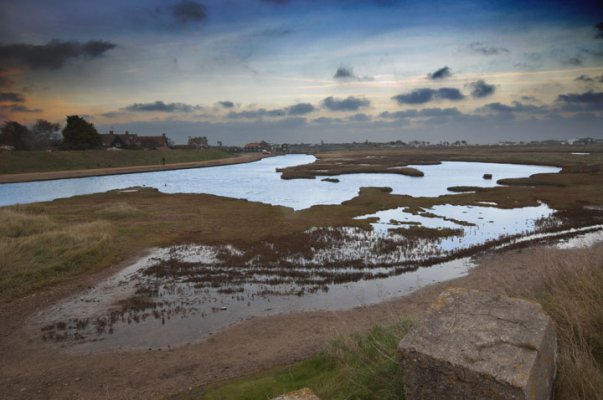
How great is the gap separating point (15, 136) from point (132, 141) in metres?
36.3

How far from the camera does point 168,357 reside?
35.0 feet

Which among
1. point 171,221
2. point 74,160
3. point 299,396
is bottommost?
point 171,221

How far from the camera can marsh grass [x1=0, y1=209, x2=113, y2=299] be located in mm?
16719

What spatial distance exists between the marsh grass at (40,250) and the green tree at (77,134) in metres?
89.4

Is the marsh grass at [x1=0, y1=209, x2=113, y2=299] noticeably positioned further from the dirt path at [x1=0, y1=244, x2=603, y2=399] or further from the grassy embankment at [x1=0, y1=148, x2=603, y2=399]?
the dirt path at [x1=0, y1=244, x2=603, y2=399]

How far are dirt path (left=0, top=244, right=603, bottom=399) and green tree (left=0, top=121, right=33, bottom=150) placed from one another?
12105 cm

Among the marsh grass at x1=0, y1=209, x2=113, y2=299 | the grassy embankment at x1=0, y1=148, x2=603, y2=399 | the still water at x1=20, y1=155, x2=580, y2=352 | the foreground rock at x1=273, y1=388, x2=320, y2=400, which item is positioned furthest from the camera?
the marsh grass at x1=0, y1=209, x2=113, y2=299

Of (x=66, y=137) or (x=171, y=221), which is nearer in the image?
(x=171, y=221)

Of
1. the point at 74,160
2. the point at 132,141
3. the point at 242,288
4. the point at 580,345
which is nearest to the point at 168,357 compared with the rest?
the point at 242,288

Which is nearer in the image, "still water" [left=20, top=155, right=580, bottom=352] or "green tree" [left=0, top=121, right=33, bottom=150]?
"still water" [left=20, top=155, right=580, bottom=352]

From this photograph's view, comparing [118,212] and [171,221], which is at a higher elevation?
[118,212]

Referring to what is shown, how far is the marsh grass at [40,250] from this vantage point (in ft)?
54.9

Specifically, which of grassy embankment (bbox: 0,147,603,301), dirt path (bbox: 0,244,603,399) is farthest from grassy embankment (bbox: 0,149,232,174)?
dirt path (bbox: 0,244,603,399)

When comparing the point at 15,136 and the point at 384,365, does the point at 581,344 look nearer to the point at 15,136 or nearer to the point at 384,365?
the point at 384,365
